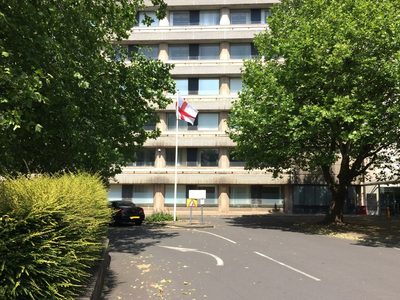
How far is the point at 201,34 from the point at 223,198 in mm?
17387

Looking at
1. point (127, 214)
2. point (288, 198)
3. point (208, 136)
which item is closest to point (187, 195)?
point (208, 136)

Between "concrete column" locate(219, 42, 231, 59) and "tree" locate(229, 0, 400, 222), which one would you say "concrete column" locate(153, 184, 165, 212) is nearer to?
"concrete column" locate(219, 42, 231, 59)

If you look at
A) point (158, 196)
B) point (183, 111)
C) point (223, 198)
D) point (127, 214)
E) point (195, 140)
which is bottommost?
point (127, 214)

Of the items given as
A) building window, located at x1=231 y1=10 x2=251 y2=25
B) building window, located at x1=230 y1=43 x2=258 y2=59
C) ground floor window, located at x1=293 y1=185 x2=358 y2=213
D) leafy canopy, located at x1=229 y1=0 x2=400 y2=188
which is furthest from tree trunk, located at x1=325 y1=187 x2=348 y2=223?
building window, located at x1=231 y1=10 x2=251 y2=25

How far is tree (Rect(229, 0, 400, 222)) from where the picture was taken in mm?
15445

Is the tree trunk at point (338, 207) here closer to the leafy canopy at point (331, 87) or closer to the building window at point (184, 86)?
the leafy canopy at point (331, 87)

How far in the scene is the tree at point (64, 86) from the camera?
299 inches

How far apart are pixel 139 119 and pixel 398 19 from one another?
12.7 meters

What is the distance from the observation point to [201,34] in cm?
3631

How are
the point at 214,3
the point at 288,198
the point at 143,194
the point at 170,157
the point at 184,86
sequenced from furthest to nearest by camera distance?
the point at 184,86 → the point at 214,3 → the point at 143,194 → the point at 170,157 → the point at 288,198

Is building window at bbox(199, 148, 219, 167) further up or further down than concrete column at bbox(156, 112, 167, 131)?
further down

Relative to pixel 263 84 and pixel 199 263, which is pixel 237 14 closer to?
pixel 263 84

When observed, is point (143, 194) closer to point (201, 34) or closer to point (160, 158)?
point (160, 158)

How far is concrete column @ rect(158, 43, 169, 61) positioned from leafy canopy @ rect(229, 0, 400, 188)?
733 inches
